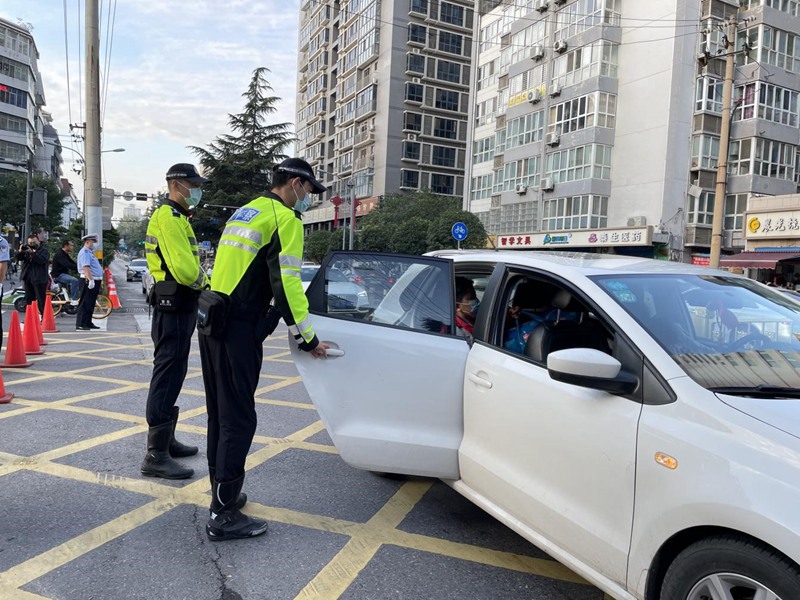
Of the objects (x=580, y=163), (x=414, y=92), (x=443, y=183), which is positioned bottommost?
(x=580, y=163)

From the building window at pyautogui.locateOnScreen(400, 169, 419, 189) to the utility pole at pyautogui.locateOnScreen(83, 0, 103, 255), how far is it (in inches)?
1711

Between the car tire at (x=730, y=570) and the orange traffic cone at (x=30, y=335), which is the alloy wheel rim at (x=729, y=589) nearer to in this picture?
the car tire at (x=730, y=570)

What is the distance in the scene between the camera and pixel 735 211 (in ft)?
104

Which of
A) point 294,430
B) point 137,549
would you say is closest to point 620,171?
point 294,430

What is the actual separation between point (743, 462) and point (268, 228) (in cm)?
222

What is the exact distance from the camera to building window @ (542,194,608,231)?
114 feet

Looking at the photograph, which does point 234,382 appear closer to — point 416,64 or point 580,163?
point 580,163

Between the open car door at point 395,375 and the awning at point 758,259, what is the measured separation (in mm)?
26296

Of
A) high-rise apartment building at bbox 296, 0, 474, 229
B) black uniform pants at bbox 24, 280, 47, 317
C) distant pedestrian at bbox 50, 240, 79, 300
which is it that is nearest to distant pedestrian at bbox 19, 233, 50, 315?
black uniform pants at bbox 24, 280, 47, 317

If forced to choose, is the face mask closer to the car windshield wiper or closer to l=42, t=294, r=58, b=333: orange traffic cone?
the car windshield wiper

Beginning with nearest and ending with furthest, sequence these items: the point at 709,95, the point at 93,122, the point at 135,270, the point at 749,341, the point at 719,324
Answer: the point at 749,341
the point at 719,324
the point at 93,122
the point at 709,95
the point at 135,270

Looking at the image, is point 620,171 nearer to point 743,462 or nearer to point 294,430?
point 294,430

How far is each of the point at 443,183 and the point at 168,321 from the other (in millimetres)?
55424

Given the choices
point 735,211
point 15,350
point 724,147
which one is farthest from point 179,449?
point 735,211
